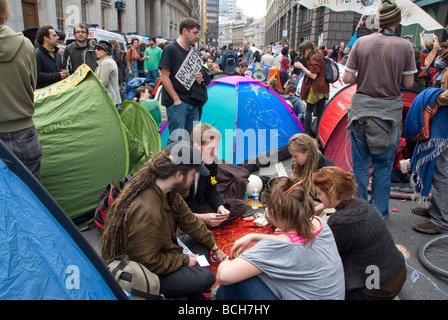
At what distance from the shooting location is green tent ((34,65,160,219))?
351 centimetres

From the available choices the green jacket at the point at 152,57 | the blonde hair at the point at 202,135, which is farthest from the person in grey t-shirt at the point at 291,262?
the green jacket at the point at 152,57

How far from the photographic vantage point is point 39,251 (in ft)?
4.38

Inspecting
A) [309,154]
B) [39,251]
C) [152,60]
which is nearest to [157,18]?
[152,60]

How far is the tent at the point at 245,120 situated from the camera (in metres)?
5.34

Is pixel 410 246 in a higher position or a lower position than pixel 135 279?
lower

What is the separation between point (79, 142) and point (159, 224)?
193 cm

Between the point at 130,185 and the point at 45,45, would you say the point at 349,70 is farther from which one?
the point at 45,45

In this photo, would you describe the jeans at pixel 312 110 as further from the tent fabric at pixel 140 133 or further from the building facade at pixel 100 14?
the building facade at pixel 100 14

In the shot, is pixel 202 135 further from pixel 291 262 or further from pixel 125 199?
pixel 291 262

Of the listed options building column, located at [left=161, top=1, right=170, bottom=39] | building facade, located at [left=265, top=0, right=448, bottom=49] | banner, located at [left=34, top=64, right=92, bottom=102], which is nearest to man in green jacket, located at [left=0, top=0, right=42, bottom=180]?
banner, located at [left=34, top=64, right=92, bottom=102]

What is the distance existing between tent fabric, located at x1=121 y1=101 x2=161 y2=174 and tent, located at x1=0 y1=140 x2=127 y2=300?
254cm

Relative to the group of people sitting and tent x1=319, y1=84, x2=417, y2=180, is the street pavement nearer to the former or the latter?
the group of people sitting

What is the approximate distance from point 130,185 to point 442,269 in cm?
259
